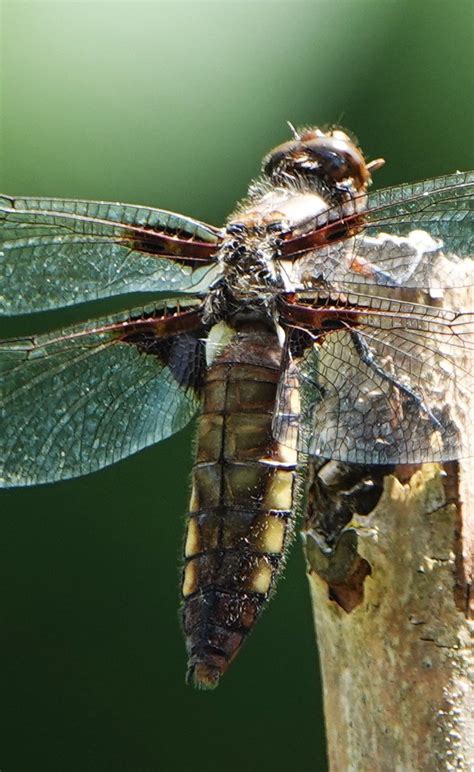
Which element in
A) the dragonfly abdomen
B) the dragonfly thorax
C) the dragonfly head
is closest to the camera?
the dragonfly abdomen

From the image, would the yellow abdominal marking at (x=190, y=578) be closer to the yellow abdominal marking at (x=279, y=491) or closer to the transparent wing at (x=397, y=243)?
the yellow abdominal marking at (x=279, y=491)

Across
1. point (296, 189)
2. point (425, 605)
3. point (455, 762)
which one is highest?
A: point (296, 189)

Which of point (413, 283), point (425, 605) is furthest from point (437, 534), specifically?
point (413, 283)

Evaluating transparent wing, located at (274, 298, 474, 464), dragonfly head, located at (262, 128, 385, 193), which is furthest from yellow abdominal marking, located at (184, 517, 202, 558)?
dragonfly head, located at (262, 128, 385, 193)

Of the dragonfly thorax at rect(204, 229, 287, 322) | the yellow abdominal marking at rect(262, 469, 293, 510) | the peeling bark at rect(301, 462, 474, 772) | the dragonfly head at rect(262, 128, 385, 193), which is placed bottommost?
the peeling bark at rect(301, 462, 474, 772)

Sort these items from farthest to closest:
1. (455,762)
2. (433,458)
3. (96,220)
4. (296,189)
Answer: (296,189)
(96,220)
(433,458)
(455,762)

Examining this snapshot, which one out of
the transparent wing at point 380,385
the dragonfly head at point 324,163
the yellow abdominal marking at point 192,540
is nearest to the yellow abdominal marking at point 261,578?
the yellow abdominal marking at point 192,540

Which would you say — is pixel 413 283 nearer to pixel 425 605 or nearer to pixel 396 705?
pixel 425 605

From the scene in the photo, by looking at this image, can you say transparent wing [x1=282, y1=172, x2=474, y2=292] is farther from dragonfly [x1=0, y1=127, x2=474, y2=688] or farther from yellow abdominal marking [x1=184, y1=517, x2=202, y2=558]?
yellow abdominal marking [x1=184, y1=517, x2=202, y2=558]
